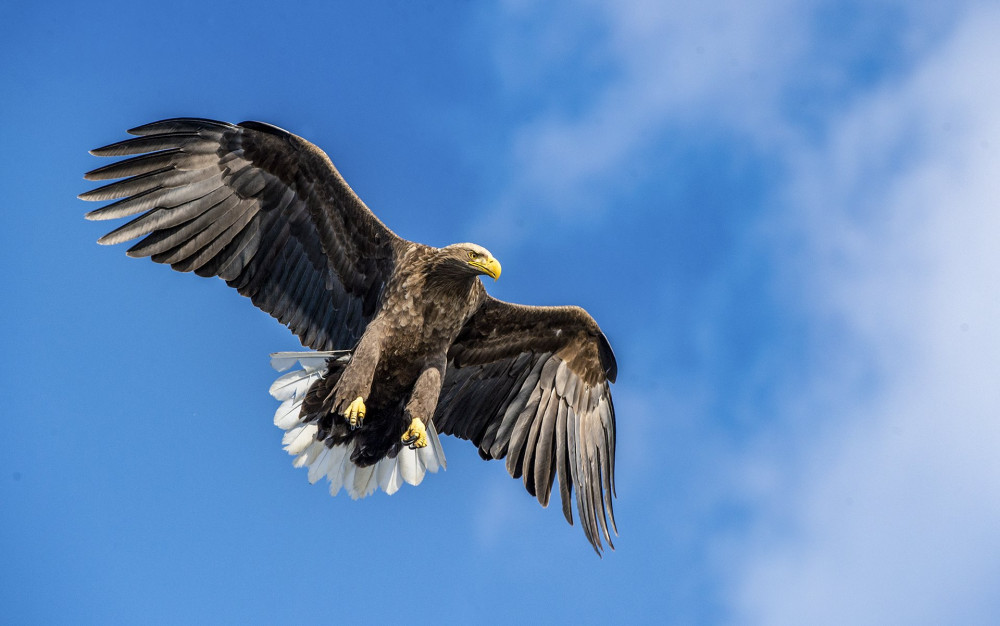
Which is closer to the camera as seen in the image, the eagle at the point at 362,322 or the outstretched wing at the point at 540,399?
the eagle at the point at 362,322

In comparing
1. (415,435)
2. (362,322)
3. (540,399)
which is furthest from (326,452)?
(540,399)

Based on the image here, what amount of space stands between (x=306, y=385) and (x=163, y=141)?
221cm

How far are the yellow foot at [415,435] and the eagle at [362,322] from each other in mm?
21

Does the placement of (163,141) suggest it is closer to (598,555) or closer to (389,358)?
(389,358)

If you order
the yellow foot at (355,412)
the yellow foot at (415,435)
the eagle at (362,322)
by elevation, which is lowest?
the yellow foot at (355,412)

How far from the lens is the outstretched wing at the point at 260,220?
277 inches

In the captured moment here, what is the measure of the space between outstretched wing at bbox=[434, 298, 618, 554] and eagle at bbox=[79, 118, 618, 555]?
0.5 inches

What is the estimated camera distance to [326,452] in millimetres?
7703

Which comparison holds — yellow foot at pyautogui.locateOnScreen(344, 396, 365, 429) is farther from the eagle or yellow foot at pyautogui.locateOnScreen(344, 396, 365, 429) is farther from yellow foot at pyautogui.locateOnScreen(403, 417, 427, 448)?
yellow foot at pyautogui.locateOnScreen(403, 417, 427, 448)

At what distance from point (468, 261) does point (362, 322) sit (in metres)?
1.21

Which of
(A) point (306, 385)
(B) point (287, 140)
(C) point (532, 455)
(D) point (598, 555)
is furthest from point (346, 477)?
(B) point (287, 140)

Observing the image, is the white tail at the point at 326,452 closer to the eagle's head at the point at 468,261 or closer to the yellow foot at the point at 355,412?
the yellow foot at the point at 355,412

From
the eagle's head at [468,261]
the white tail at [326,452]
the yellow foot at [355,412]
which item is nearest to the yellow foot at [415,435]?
the yellow foot at [355,412]

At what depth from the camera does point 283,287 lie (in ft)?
24.6
